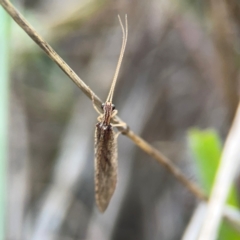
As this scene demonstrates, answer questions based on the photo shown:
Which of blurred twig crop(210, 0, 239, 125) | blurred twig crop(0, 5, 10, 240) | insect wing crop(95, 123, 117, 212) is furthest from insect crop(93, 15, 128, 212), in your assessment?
blurred twig crop(210, 0, 239, 125)

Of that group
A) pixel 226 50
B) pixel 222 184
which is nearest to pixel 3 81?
pixel 222 184

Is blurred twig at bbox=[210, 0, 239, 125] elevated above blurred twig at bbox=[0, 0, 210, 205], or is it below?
above

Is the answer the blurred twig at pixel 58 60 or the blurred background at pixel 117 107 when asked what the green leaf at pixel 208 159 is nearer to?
the blurred twig at pixel 58 60

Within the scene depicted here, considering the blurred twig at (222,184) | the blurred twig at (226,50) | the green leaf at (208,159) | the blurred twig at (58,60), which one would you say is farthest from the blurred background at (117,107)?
the blurred twig at (58,60)

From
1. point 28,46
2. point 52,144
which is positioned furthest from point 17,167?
point 28,46

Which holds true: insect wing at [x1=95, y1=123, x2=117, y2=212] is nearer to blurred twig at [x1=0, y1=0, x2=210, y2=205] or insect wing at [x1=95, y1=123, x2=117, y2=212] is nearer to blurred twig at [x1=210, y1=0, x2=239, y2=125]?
blurred twig at [x1=0, y1=0, x2=210, y2=205]

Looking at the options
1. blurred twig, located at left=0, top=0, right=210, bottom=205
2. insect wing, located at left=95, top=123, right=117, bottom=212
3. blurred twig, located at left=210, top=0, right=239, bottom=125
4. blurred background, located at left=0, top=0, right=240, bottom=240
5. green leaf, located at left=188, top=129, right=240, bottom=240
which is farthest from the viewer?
blurred background, located at left=0, top=0, right=240, bottom=240

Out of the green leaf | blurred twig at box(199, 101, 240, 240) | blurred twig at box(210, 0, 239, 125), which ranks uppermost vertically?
blurred twig at box(210, 0, 239, 125)

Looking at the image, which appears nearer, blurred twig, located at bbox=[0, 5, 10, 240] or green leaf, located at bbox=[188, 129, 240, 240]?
blurred twig, located at bbox=[0, 5, 10, 240]
